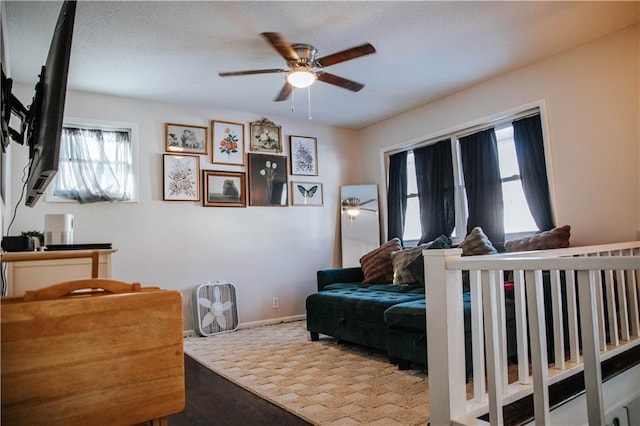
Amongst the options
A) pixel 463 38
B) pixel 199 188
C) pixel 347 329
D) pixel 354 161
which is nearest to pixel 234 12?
pixel 463 38

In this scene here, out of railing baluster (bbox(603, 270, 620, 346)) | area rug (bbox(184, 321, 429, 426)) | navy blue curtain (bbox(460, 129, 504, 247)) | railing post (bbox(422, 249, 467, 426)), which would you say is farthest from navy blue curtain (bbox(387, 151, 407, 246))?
railing post (bbox(422, 249, 467, 426))

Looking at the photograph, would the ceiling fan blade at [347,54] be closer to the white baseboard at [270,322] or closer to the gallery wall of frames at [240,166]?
the gallery wall of frames at [240,166]

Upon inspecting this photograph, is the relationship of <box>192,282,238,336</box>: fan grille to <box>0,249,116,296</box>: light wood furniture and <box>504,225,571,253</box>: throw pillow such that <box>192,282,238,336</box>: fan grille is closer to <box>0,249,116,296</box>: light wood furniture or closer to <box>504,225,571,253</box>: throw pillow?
<box>0,249,116,296</box>: light wood furniture

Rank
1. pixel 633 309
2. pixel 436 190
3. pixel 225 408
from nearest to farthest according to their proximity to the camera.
A: pixel 225 408, pixel 633 309, pixel 436 190

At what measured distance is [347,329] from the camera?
11.3 feet

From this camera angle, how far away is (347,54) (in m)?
2.92

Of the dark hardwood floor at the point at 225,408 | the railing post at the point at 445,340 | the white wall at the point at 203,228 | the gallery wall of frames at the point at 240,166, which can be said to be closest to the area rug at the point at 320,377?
the dark hardwood floor at the point at 225,408

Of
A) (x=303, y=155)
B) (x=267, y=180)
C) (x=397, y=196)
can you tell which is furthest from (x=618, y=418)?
(x=303, y=155)

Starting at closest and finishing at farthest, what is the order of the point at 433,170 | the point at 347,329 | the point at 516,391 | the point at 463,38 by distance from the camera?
1. the point at 516,391
2. the point at 463,38
3. the point at 347,329
4. the point at 433,170

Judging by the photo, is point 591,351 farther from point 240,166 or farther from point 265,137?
point 265,137

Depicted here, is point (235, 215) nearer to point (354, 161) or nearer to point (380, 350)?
point (354, 161)

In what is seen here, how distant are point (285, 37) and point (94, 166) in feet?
8.02

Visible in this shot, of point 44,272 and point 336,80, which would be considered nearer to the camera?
point 44,272

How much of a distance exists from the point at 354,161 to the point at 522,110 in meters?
2.54
